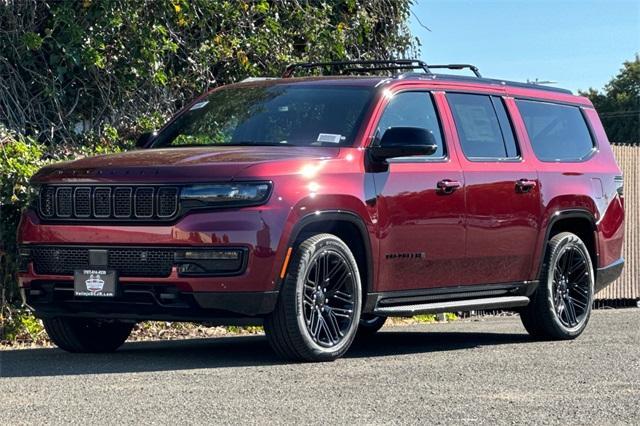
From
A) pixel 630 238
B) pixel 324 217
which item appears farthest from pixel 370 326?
pixel 630 238

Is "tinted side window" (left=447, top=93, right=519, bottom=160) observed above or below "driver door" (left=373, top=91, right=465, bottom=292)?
above

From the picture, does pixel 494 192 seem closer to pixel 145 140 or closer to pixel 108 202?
pixel 145 140

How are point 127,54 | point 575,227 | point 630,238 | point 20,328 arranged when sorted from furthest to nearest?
point 630,238 → point 127,54 → point 575,227 → point 20,328

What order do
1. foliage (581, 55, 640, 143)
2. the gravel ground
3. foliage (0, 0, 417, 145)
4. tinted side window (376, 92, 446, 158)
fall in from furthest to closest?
foliage (581, 55, 640, 143)
foliage (0, 0, 417, 145)
tinted side window (376, 92, 446, 158)
the gravel ground

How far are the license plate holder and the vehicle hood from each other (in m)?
0.58

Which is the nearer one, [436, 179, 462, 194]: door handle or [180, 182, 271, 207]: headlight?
[180, 182, 271, 207]: headlight

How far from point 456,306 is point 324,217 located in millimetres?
1777

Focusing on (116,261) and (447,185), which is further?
(447,185)

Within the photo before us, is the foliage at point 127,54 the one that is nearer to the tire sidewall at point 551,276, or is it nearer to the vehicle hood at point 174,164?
the vehicle hood at point 174,164

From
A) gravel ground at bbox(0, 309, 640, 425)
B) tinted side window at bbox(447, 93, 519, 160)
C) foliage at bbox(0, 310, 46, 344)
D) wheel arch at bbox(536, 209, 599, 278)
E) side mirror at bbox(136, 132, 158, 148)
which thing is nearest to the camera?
gravel ground at bbox(0, 309, 640, 425)

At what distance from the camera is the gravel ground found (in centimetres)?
699

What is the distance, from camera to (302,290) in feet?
29.4

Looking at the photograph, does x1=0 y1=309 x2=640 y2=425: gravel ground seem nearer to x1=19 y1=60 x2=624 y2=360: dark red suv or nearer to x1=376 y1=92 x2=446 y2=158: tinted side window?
x1=19 y1=60 x2=624 y2=360: dark red suv

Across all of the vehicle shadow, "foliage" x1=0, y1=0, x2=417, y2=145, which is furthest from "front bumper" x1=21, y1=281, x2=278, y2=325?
"foliage" x1=0, y1=0, x2=417, y2=145
